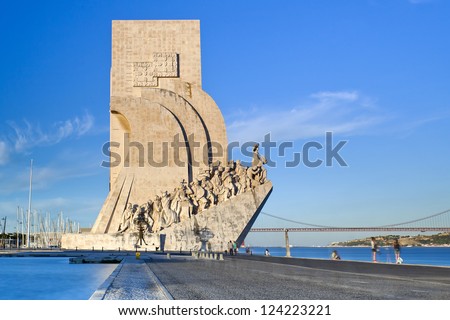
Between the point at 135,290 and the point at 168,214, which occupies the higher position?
the point at 168,214

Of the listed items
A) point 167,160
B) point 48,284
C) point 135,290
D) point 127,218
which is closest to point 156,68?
point 167,160

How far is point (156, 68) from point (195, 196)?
7573 millimetres

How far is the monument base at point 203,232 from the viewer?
20688 mm

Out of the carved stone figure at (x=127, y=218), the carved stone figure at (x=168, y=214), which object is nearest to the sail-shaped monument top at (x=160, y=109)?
the carved stone figure at (x=127, y=218)

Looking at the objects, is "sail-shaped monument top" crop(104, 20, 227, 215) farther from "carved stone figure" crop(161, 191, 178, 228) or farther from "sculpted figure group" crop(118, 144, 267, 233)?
"carved stone figure" crop(161, 191, 178, 228)

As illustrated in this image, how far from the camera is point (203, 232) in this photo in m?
20.9

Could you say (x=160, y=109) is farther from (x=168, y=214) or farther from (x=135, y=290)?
(x=135, y=290)

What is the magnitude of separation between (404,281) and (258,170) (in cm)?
1597

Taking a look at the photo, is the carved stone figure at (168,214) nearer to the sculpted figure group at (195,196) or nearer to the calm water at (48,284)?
the sculpted figure group at (195,196)

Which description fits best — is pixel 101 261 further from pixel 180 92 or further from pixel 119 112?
pixel 180 92

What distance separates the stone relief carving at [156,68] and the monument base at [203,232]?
780 cm

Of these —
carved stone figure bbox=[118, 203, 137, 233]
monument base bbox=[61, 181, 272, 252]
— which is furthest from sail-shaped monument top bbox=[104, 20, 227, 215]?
monument base bbox=[61, 181, 272, 252]

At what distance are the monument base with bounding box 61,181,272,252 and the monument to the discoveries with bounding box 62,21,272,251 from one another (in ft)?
0.12
